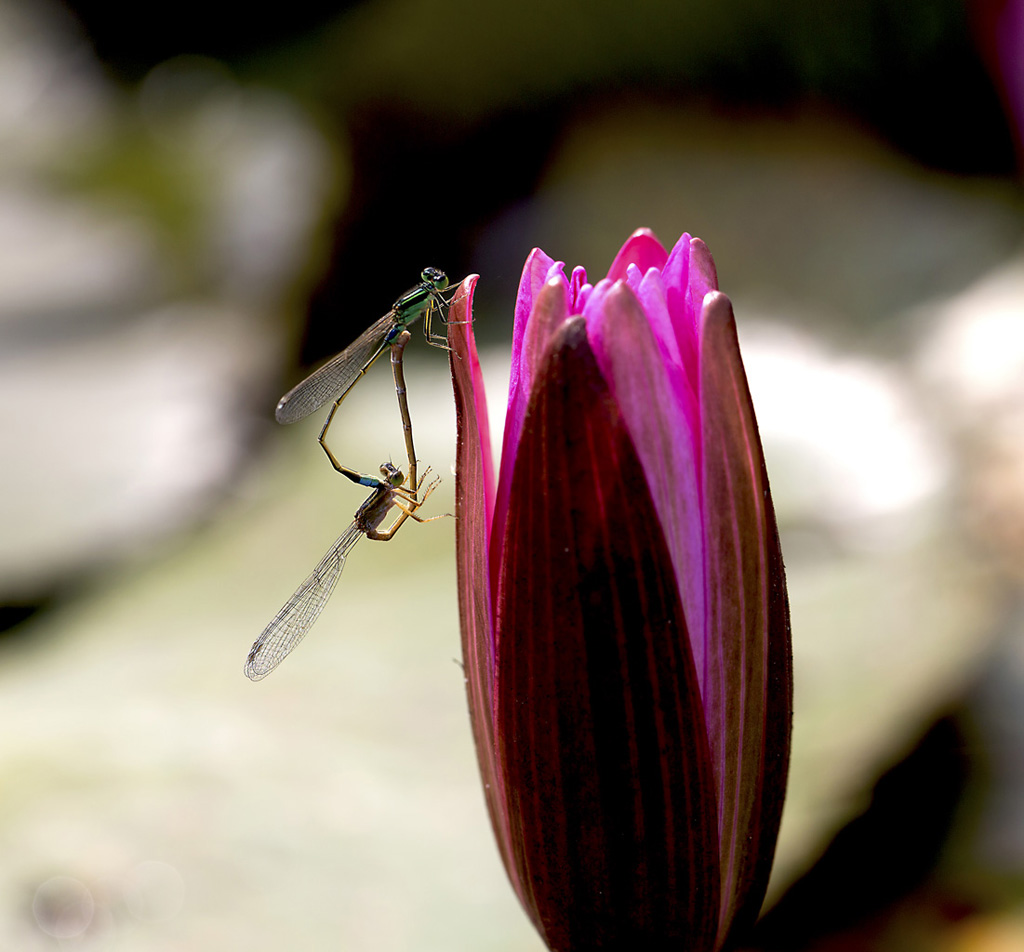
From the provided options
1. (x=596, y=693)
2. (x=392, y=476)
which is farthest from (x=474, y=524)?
(x=392, y=476)

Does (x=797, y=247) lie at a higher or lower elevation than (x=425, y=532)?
higher

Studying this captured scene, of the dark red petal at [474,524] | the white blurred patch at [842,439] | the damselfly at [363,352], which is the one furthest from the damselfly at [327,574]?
the white blurred patch at [842,439]

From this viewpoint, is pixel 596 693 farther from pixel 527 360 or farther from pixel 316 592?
pixel 316 592

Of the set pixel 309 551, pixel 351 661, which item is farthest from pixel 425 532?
pixel 351 661

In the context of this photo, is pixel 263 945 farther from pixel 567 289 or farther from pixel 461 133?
pixel 461 133

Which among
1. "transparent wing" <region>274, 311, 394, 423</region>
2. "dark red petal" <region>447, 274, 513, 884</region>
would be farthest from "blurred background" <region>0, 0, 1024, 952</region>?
"dark red petal" <region>447, 274, 513, 884</region>

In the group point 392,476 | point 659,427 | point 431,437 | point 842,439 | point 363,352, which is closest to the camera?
point 659,427

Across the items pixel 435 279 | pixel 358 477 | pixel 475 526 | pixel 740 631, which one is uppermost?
pixel 435 279

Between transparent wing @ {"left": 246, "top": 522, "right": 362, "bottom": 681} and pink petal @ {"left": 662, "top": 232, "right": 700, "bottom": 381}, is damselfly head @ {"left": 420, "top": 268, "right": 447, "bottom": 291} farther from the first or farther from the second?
pink petal @ {"left": 662, "top": 232, "right": 700, "bottom": 381}
